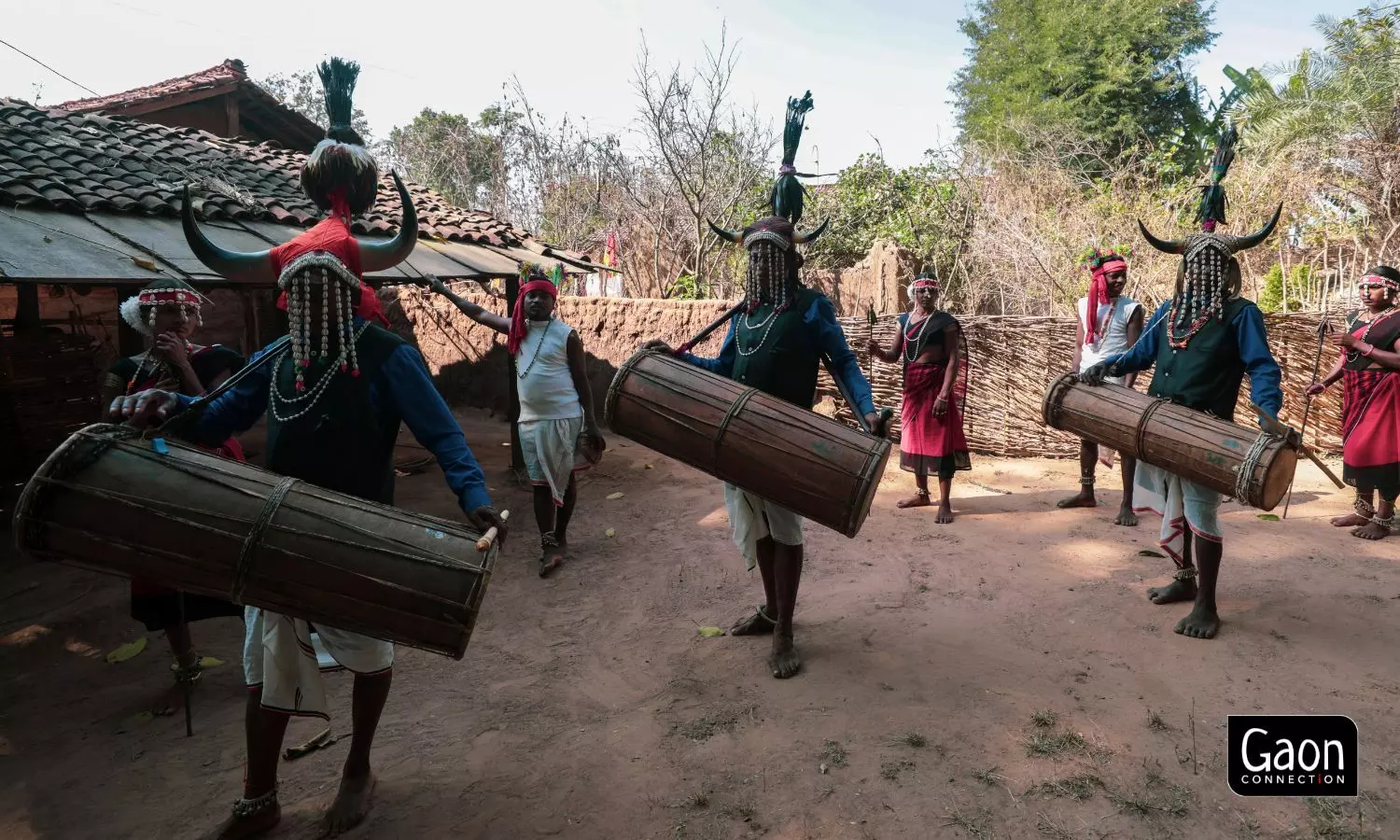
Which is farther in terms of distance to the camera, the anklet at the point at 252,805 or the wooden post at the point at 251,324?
the wooden post at the point at 251,324

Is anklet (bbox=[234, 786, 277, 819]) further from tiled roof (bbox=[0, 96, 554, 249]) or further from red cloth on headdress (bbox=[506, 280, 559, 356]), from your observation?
tiled roof (bbox=[0, 96, 554, 249])

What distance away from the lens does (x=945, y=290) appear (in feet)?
45.2

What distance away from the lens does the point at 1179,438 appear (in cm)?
373

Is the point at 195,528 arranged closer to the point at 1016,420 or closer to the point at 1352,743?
the point at 1352,743

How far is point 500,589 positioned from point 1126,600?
362cm

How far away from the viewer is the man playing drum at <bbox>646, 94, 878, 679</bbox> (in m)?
3.62

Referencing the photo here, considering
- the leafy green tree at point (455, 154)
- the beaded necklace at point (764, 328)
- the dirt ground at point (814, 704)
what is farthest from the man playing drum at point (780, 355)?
the leafy green tree at point (455, 154)

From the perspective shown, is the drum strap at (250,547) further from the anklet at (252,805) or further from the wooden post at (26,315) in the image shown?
the wooden post at (26,315)

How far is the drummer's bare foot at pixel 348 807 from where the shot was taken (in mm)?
2697

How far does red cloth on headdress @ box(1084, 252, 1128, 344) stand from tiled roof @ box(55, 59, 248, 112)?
35.8 feet

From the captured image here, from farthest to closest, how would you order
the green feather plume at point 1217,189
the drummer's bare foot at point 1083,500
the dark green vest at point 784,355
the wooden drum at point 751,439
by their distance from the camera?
the drummer's bare foot at point 1083,500 → the green feather plume at point 1217,189 → the dark green vest at point 784,355 → the wooden drum at point 751,439

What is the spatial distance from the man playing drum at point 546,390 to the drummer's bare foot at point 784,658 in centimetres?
217

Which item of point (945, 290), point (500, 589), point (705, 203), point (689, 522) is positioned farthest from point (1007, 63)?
point (500, 589)

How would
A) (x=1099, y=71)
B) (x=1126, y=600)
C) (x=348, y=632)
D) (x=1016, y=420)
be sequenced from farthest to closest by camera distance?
1. (x=1099, y=71)
2. (x=1016, y=420)
3. (x=1126, y=600)
4. (x=348, y=632)
